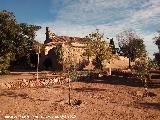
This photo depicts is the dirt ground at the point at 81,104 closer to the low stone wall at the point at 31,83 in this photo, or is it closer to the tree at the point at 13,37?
the low stone wall at the point at 31,83

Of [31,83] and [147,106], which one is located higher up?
[31,83]

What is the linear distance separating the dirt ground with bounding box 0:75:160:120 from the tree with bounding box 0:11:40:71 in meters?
23.3

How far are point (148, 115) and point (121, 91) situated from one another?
1374 centimetres

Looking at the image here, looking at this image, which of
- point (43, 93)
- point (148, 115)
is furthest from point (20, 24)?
point (148, 115)

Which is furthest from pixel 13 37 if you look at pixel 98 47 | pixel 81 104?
pixel 81 104

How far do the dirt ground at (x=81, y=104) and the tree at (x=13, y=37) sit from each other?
23.3 metres

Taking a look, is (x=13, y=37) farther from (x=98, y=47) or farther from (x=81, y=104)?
(x=81, y=104)

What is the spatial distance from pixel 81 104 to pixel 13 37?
36131mm

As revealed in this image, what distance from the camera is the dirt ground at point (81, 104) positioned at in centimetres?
2569

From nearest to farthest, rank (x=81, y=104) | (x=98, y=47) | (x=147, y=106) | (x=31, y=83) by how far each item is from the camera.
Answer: (x=147, y=106) < (x=81, y=104) < (x=31, y=83) < (x=98, y=47)

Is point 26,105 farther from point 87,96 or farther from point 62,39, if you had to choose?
point 62,39

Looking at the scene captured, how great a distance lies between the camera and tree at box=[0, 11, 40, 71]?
198 ft

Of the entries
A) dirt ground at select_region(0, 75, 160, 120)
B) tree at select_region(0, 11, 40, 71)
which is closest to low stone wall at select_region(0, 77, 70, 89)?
dirt ground at select_region(0, 75, 160, 120)

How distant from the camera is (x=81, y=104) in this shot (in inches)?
1200
